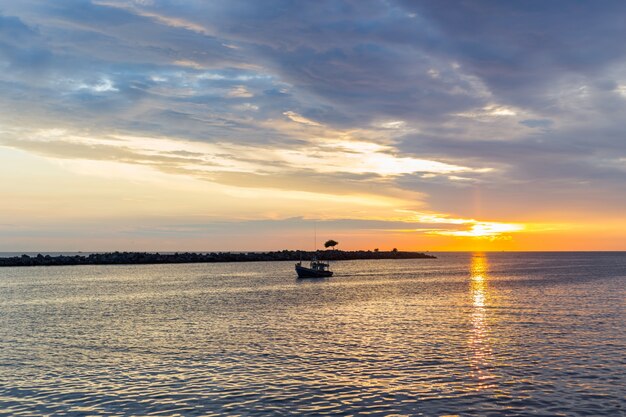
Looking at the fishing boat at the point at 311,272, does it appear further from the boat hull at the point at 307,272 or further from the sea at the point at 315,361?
the sea at the point at 315,361

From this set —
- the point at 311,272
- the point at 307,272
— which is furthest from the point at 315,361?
the point at 311,272

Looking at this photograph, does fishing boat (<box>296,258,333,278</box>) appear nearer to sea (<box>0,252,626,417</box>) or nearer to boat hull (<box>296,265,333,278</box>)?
boat hull (<box>296,265,333,278</box>)

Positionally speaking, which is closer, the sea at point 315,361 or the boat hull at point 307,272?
the sea at point 315,361

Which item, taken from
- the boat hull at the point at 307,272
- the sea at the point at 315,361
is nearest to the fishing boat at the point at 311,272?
the boat hull at the point at 307,272

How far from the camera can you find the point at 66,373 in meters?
27.3

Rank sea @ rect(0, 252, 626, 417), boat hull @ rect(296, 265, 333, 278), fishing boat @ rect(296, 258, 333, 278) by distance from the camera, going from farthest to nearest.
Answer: fishing boat @ rect(296, 258, 333, 278), boat hull @ rect(296, 265, 333, 278), sea @ rect(0, 252, 626, 417)

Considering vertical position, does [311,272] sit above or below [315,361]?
above

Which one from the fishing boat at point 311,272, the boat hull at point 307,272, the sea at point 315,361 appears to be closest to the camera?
the sea at point 315,361

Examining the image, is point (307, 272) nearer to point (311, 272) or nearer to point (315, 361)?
point (311, 272)

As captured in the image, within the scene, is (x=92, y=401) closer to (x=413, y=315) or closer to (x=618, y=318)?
(x=413, y=315)

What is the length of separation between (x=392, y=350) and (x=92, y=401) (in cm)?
1727

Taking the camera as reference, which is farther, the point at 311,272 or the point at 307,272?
the point at 311,272

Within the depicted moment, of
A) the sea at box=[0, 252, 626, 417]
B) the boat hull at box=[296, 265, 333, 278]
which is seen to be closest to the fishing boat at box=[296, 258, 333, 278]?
the boat hull at box=[296, 265, 333, 278]

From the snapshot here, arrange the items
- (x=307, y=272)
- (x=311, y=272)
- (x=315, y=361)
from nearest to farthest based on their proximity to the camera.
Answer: (x=315, y=361), (x=307, y=272), (x=311, y=272)
